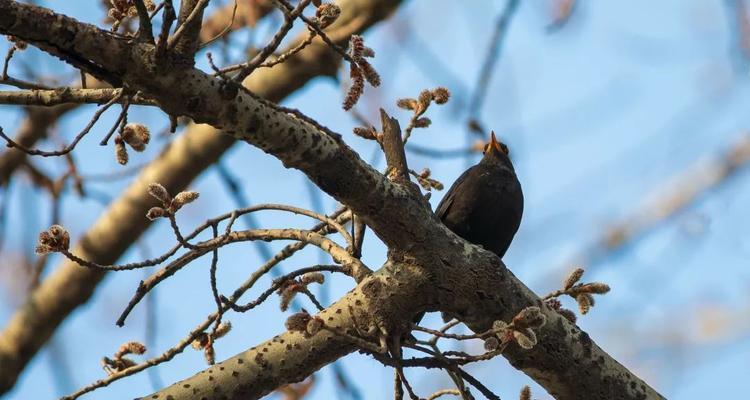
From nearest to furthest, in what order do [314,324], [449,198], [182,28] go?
[182,28], [314,324], [449,198]

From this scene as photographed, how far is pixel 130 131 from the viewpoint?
2.63m

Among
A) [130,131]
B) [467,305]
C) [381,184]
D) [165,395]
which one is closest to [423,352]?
[467,305]

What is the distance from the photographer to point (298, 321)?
247 centimetres

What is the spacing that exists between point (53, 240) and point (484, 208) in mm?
2381

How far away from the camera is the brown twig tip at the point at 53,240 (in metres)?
2.60

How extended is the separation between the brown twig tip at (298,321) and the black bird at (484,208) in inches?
83.2

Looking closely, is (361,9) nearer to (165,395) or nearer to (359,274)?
(359,274)

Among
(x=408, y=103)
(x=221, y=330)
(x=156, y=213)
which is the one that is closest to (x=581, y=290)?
(x=408, y=103)

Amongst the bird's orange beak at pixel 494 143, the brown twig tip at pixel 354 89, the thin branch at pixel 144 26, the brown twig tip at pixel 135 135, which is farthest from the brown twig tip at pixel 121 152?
the bird's orange beak at pixel 494 143

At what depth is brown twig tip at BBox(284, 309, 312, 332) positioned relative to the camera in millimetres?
2451

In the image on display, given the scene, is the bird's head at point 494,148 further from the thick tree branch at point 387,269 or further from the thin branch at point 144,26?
the thin branch at point 144,26

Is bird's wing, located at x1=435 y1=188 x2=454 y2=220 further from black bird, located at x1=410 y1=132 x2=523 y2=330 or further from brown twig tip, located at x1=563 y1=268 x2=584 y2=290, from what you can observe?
brown twig tip, located at x1=563 y1=268 x2=584 y2=290

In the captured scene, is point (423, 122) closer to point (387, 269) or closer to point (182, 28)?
point (387, 269)

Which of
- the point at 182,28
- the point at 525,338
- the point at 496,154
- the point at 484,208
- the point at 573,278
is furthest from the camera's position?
the point at 496,154
